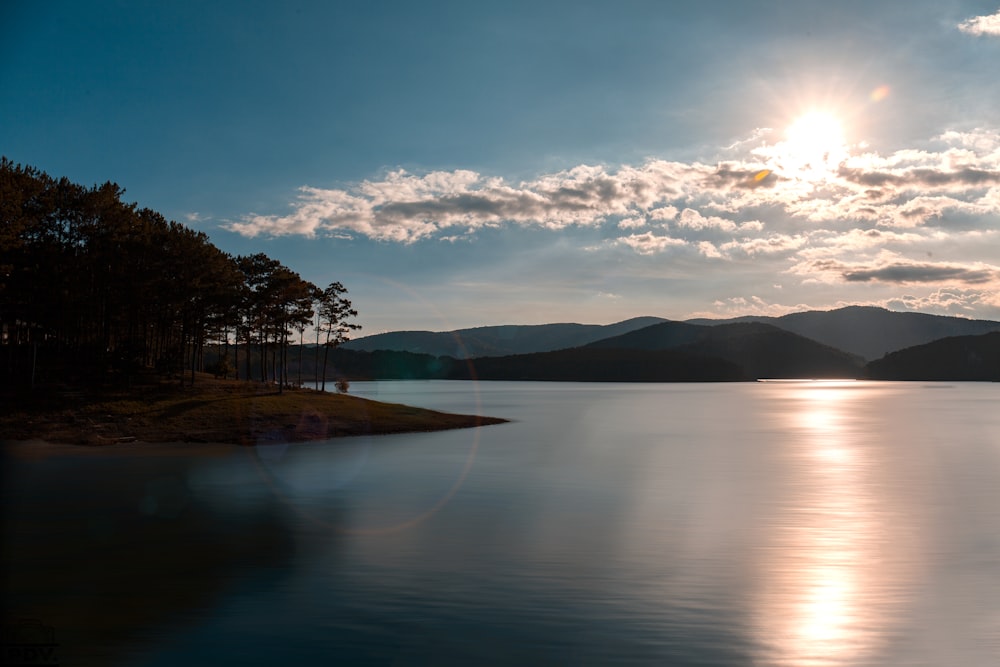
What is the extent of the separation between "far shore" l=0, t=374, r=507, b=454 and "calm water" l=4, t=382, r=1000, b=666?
8965 millimetres

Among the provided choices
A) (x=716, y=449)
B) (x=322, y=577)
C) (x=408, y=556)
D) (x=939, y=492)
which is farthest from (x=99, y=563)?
(x=716, y=449)

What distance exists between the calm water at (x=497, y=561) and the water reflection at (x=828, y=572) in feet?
0.40

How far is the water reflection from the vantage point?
20.2m

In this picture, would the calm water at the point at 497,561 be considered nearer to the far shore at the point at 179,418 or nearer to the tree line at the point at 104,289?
Answer: the far shore at the point at 179,418

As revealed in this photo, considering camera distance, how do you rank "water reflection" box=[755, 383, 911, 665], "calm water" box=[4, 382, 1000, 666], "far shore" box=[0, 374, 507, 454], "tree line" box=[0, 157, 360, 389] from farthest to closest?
"tree line" box=[0, 157, 360, 389] < "far shore" box=[0, 374, 507, 454] < "water reflection" box=[755, 383, 911, 665] < "calm water" box=[4, 382, 1000, 666]

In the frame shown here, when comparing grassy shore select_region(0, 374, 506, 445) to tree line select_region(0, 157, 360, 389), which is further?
tree line select_region(0, 157, 360, 389)

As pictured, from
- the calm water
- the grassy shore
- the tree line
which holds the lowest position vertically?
the calm water

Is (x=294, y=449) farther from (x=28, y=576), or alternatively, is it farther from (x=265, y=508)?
(x=28, y=576)

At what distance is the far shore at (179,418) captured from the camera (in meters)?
66.8

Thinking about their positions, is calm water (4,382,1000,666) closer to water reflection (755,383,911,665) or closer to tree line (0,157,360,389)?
water reflection (755,383,911,665)

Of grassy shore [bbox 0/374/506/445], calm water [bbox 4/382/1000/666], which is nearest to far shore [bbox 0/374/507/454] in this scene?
grassy shore [bbox 0/374/506/445]

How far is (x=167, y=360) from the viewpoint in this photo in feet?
301

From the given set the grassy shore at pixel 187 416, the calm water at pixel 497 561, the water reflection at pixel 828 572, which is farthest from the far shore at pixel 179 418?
the water reflection at pixel 828 572

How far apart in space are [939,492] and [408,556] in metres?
40.6
